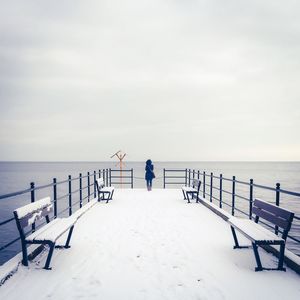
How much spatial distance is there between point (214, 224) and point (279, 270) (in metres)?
3.15

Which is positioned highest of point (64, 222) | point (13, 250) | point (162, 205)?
point (64, 222)

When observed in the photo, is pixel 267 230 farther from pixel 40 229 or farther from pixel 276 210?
pixel 40 229

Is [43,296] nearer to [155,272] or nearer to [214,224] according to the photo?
[155,272]

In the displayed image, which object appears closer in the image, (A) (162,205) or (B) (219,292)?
(B) (219,292)

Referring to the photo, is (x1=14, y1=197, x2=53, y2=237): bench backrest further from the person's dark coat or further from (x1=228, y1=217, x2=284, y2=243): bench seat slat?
the person's dark coat

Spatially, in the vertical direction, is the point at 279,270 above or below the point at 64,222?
below

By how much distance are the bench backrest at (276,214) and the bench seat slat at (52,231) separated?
3234 mm

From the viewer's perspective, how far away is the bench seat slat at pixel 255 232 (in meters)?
4.21

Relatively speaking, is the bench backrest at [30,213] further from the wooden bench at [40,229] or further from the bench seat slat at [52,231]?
the bench seat slat at [52,231]

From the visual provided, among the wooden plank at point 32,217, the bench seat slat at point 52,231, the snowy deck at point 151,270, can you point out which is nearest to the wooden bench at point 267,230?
the snowy deck at point 151,270

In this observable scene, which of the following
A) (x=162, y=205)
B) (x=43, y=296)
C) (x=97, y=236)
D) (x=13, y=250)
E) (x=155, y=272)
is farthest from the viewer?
(x=13, y=250)

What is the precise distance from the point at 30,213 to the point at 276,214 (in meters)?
3.79

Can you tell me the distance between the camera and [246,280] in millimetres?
4082

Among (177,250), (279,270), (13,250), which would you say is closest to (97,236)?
(177,250)
